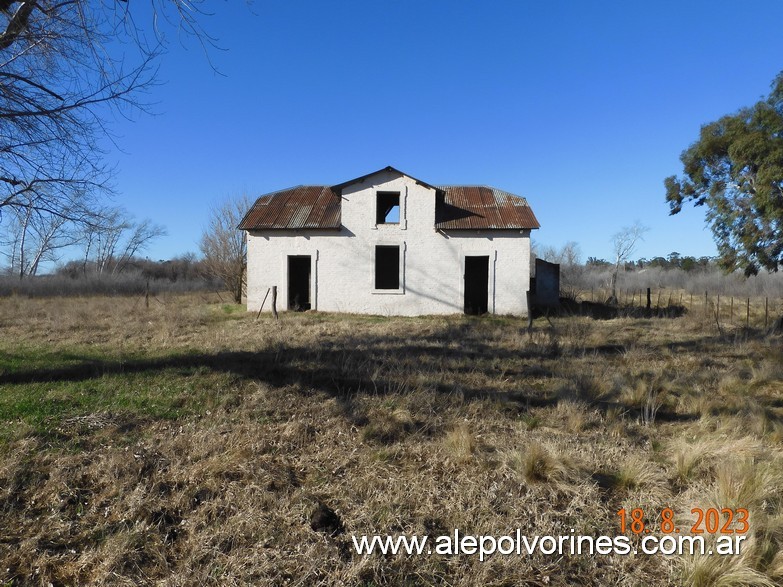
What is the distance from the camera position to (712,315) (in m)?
15.4

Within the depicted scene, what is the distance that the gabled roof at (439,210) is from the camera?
15.6 m

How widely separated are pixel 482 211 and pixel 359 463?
13735mm

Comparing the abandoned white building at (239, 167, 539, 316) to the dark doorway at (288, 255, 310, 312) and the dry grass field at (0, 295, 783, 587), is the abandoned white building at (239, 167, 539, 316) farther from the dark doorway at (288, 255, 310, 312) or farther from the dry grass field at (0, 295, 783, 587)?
the dry grass field at (0, 295, 783, 587)

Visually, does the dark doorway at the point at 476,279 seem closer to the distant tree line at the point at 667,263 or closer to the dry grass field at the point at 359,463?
the dry grass field at the point at 359,463

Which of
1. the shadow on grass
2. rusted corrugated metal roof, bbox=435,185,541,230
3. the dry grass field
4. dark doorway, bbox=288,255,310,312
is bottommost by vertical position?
the dry grass field

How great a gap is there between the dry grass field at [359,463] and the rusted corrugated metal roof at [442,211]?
27.8ft

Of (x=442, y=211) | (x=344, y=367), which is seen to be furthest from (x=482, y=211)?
(x=344, y=367)

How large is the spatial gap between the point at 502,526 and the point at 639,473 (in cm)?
149

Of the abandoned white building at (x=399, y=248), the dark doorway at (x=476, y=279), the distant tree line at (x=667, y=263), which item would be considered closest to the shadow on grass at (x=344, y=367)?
the abandoned white building at (x=399, y=248)

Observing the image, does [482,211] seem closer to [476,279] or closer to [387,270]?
[476,279]

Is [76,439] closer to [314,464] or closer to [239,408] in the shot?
[239,408]

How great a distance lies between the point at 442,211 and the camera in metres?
16.4

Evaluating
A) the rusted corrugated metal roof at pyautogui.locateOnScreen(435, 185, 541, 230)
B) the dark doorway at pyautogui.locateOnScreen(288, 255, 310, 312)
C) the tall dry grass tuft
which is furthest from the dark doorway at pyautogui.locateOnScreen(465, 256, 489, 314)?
the tall dry grass tuft

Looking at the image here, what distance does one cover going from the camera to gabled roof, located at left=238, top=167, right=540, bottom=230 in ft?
51.3
